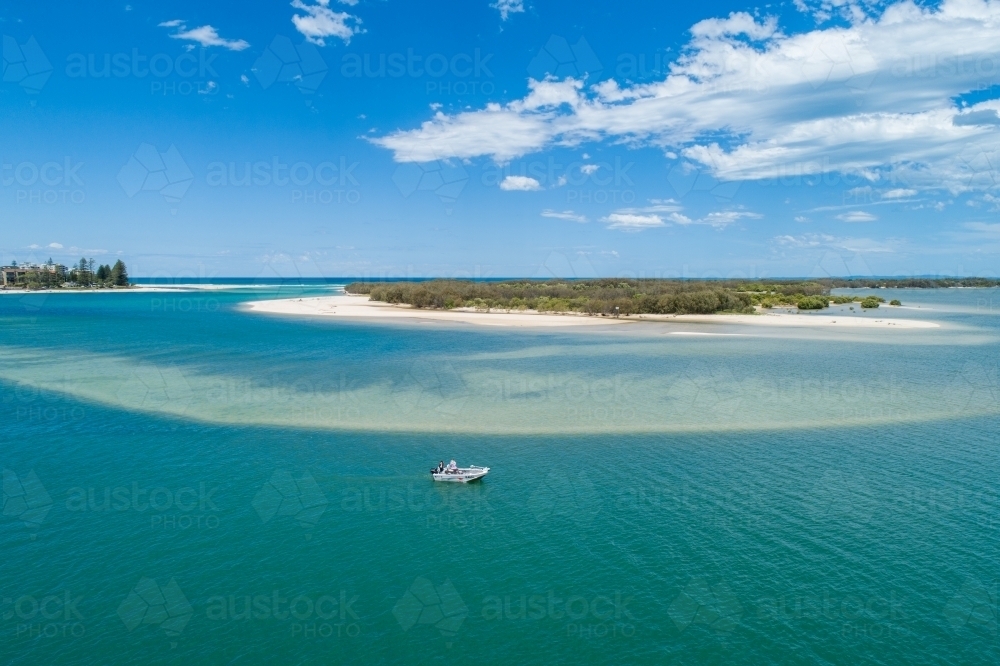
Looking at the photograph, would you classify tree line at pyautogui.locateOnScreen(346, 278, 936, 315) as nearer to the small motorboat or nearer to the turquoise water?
the turquoise water

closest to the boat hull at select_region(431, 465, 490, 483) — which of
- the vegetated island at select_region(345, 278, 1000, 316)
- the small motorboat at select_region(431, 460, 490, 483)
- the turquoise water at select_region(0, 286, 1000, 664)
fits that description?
the small motorboat at select_region(431, 460, 490, 483)

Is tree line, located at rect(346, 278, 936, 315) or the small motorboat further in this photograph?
tree line, located at rect(346, 278, 936, 315)

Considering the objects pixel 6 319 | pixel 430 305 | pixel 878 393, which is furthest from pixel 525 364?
pixel 6 319

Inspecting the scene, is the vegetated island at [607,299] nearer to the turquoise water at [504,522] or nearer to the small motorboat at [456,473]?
the turquoise water at [504,522]

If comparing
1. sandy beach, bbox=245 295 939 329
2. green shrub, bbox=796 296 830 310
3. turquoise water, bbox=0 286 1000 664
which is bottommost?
turquoise water, bbox=0 286 1000 664

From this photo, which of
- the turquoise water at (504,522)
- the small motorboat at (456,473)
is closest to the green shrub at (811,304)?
the turquoise water at (504,522)

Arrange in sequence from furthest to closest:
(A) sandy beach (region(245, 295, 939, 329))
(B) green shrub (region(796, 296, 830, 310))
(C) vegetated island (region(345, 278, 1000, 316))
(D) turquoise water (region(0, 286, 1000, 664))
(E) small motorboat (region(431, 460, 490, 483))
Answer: (B) green shrub (region(796, 296, 830, 310))
(C) vegetated island (region(345, 278, 1000, 316))
(A) sandy beach (region(245, 295, 939, 329))
(E) small motorboat (region(431, 460, 490, 483))
(D) turquoise water (region(0, 286, 1000, 664))

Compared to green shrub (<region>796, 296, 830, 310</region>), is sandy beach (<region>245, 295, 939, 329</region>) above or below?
below
